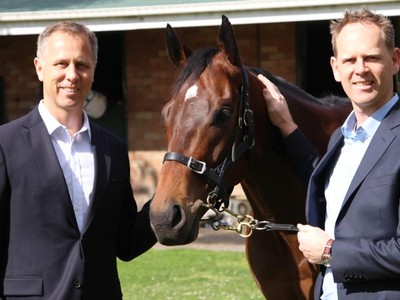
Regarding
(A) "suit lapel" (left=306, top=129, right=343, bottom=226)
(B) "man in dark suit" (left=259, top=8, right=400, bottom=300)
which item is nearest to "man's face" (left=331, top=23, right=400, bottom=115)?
(B) "man in dark suit" (left=259, top=8, right=400, bottom=300)

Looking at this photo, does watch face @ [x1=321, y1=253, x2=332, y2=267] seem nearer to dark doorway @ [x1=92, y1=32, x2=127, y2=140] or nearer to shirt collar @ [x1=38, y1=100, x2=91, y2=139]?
shirt collar @ [x1=38, y1=100, x2=91, y2=139]

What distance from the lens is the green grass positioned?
8836 millimetres

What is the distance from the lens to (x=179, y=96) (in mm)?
4051

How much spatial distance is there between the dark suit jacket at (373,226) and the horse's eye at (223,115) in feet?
3.10

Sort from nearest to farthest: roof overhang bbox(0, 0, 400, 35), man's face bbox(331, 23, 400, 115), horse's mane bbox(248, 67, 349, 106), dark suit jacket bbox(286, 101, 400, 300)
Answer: dark suit jacket bbox(286, 101, 400, 300) < man's face bbox(331, 23, 400, 115) < horse's mane bbox(248, 67, 349, 106) < roof overhang bbox(0, 0, 400, 35)

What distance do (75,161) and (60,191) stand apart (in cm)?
18

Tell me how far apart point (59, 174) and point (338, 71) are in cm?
124

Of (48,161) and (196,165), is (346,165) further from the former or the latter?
(48,161)

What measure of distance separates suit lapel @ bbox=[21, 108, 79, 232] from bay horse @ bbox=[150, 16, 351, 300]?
37 centimetres

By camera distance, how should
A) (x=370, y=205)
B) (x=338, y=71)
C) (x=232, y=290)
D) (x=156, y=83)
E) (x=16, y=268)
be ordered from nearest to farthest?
(x=370, y=205) → (x=338, y=71) → (x=16, y=268) → (x=232, y=290) → (x=156, y=83)

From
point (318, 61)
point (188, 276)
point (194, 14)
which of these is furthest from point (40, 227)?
point (318, 61)

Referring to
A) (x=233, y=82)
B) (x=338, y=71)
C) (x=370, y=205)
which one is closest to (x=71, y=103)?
(x=233, y=82)

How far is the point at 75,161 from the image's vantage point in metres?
3.80

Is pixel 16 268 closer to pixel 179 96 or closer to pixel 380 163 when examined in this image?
pixel 179 96
